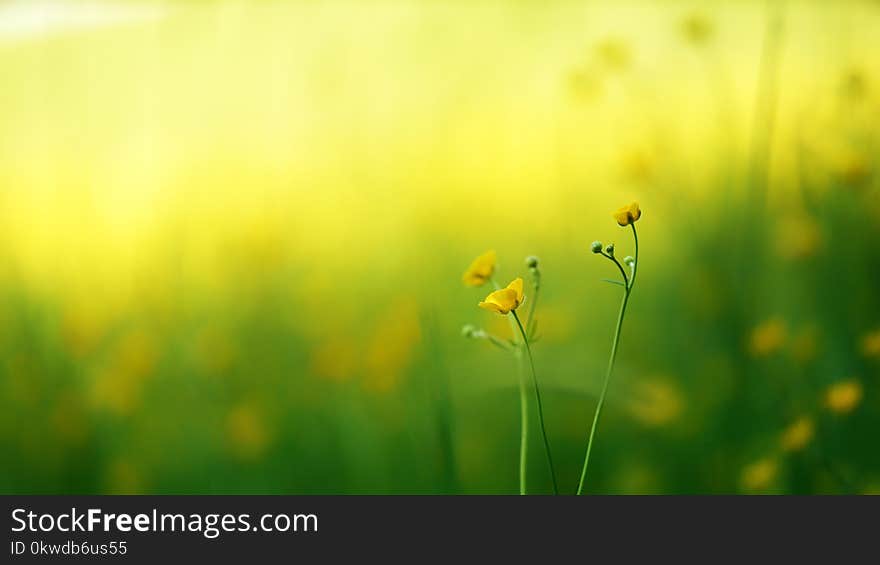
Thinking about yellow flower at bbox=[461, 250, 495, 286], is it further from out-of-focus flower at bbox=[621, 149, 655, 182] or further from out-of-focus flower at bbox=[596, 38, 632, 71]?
out-of-focus flower at bbox=[596, 38, 632, 71]

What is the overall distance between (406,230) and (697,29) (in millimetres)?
720

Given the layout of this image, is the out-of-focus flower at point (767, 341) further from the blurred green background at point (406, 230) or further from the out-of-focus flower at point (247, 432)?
the out-of-focus flower at point (247, 432)

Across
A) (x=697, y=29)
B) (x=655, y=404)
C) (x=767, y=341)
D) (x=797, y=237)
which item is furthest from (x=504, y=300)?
(x=697, y=29)

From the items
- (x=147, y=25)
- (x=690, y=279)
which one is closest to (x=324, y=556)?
(x=690, y=279)

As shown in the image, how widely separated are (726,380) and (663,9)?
3.03ft

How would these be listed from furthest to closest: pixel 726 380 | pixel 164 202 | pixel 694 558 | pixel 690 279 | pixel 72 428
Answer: pixel 164 202
pixel 690 279
pixel 72 428
pixel 726 380
pixel 694 558

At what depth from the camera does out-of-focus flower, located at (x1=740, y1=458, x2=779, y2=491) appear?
1.21 m

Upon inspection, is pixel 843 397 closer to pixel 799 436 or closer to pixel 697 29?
pixel 799 436

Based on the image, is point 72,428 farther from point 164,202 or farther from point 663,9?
point 663,9

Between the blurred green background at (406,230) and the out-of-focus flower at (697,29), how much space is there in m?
0.01

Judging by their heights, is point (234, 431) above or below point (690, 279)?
below

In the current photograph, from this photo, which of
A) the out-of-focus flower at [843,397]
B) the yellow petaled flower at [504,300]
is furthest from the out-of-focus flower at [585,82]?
the yellow petaled flower at [504,300]

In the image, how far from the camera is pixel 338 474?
1.61m

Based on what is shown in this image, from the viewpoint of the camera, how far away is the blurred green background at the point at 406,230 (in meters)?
1.55
